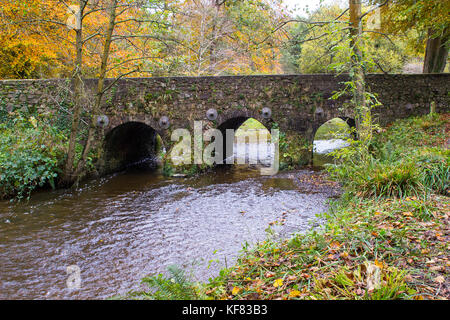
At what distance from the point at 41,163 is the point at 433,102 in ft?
42.4

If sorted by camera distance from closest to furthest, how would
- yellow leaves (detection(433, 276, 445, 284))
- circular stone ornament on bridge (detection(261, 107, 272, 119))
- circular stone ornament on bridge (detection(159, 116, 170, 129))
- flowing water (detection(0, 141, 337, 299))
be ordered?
yellow leaves (detection(433, 276, 445, 284)) → flowing water (detection(0, 141, 337, 299)) → circular stone ornament on bridge (detection(159, 116, 170, 129)) → circular stone ornament on bridge (detection(261, 107, 272, 119))

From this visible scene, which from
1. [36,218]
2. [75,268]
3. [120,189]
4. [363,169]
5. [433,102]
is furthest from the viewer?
[433,102]

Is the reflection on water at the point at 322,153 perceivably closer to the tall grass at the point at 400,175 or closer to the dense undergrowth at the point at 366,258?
the tall grass at the point at 400,175

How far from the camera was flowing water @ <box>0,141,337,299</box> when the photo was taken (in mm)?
4152

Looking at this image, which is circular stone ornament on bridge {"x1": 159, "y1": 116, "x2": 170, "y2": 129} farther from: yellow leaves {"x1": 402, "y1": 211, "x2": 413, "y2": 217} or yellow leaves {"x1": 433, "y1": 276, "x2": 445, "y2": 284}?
yellow leaves {"x1": 433, "y1": 276, "x2": 445, "y2": 284}

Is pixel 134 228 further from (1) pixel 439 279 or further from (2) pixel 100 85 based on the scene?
(1) pixel 439 279

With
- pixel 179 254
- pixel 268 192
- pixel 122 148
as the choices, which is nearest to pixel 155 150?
pixel 122 148

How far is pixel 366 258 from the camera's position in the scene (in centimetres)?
282

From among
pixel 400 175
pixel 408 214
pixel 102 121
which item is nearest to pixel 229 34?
pixel 102 121

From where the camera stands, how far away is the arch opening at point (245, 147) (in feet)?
41.0

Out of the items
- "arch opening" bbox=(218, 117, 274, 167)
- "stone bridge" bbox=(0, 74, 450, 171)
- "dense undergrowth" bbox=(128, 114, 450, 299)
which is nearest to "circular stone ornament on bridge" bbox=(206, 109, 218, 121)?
"stone bridge" bbox=(0, 74, 450, 171)

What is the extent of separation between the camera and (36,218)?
6.38 meters

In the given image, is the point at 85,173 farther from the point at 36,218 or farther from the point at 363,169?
the point at 363,169

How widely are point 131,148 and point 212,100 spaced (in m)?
4.75
